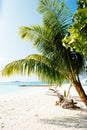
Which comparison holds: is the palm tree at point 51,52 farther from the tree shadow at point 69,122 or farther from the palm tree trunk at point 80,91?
the tree shadow at point 69,122

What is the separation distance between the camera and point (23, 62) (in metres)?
8.70

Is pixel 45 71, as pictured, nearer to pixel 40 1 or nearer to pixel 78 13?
pixel 40 1

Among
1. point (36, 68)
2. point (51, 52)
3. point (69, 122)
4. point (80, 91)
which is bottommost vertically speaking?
point (69, 122)

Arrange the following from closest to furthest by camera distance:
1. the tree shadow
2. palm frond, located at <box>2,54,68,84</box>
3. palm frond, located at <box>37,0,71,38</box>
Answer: the tree shadow
palm frond, located at <box>2,54,68,84</box>
palm frond, located at <box>37,0,71,38</box>

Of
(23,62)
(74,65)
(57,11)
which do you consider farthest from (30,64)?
(57,11)

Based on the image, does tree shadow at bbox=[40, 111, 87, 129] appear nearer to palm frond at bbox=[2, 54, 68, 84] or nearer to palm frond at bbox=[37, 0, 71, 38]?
palm frond at bbox=[2, 54, 68, 84]

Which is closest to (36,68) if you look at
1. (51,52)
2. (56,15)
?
(51,52)

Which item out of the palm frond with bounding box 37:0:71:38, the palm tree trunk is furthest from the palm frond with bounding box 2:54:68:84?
the palm frond with bounding box 37:0:71:38

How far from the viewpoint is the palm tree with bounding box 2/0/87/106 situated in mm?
8750

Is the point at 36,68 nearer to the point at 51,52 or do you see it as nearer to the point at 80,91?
the point at 51,52

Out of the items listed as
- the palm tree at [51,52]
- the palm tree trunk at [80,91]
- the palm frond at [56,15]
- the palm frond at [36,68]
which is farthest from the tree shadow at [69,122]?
the palm frond at [56,15]

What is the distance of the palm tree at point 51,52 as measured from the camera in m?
8.75

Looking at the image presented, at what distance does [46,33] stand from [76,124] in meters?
3.76

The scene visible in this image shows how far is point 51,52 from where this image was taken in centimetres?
912
